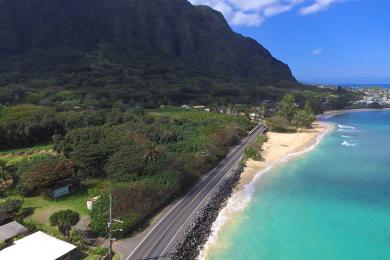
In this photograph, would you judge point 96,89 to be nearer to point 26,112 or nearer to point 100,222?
point 26,112

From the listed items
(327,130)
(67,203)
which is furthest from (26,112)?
(327,130)

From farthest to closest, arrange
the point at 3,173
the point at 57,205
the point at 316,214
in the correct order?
the point at 3,173 < the point at 316,214 < the point at 57,205

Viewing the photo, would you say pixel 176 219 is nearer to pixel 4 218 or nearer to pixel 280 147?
pixel 4 218

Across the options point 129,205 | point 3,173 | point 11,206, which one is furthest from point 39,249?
point 3,173

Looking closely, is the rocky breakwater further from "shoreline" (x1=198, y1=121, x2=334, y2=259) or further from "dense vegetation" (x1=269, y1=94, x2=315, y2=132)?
"dense vegetation" (x1=269, y1=94, x2=315, y2=132)

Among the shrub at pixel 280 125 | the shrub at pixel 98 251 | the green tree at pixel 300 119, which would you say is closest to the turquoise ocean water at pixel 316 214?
the shrub at pixel 98 251

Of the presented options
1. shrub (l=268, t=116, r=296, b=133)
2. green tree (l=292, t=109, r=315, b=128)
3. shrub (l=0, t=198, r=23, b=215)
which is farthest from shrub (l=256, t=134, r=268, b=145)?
shrub (l=0, t=198, r=23, b=215)
